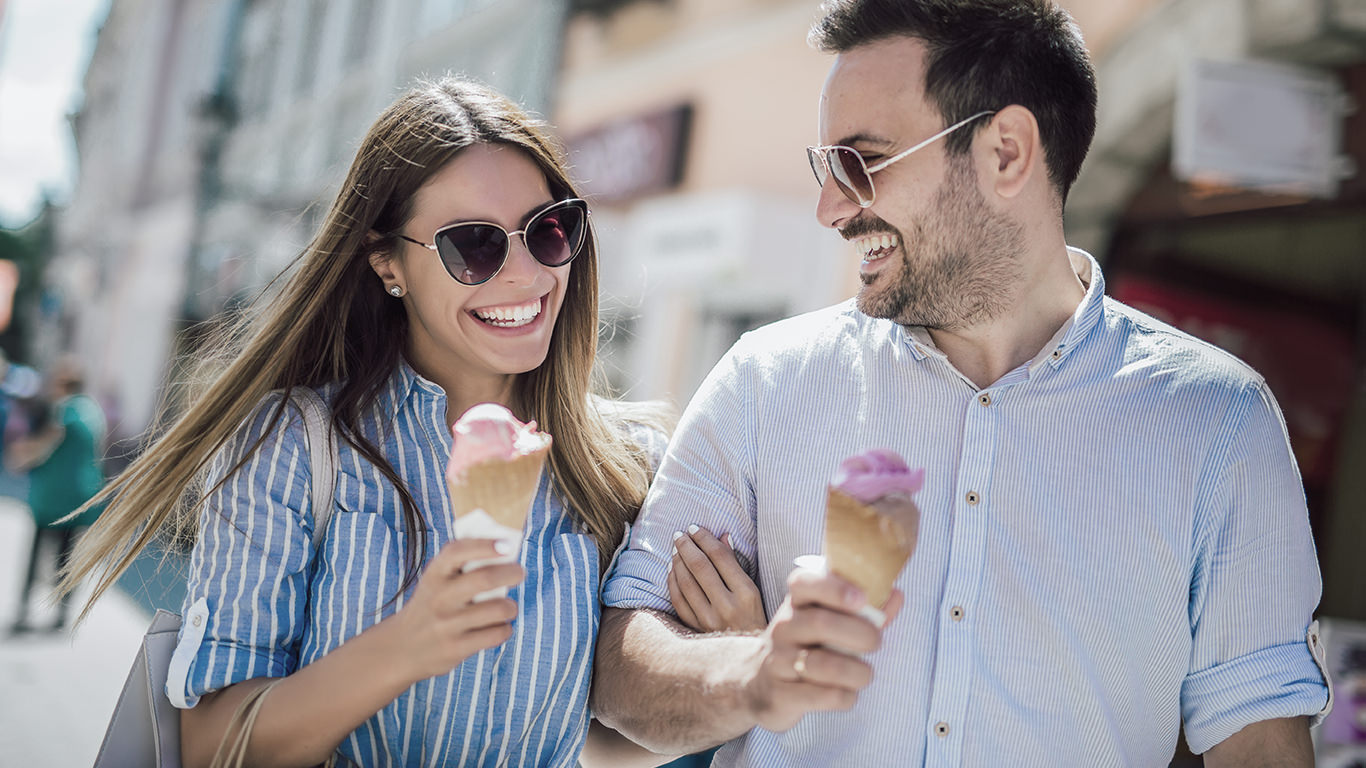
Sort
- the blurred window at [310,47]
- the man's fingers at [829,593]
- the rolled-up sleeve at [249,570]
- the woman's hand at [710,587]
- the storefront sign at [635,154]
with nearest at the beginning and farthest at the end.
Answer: the man's fingers at [829,593]
the rolled-up sleeve at [249,570]
the woman's hand at [710,587]
the storefront sign at [635,154]
the blurred window at [310,47]

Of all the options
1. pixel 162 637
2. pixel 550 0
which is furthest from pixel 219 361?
pixel 550 0

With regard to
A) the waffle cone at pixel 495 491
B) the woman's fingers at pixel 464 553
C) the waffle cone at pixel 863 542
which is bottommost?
the waffle cone at pixel 863 542

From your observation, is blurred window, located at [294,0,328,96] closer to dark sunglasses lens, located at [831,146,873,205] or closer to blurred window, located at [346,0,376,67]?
blurred window, located at [346,0,376,67]

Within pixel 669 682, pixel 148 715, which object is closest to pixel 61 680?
pixel 148 715

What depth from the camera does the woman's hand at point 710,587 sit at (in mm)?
2092

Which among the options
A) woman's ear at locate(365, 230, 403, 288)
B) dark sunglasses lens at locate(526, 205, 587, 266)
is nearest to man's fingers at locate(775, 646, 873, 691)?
dark sunglasses lens at locate(526, 205, 587, 266)

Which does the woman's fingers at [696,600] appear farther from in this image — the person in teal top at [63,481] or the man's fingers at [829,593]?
the person in teal top at [63,481]

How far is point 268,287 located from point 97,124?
38876 millimetres

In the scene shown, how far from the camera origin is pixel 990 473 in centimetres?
210

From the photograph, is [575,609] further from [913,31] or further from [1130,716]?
[913,31]

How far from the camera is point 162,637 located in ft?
6.65

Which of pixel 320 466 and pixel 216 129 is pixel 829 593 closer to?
pixel 320 466

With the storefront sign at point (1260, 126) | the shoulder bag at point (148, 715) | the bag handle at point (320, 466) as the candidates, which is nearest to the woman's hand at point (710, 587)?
the bag handle at point (320, 466)

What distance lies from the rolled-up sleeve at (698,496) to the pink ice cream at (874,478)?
0.72 meters
